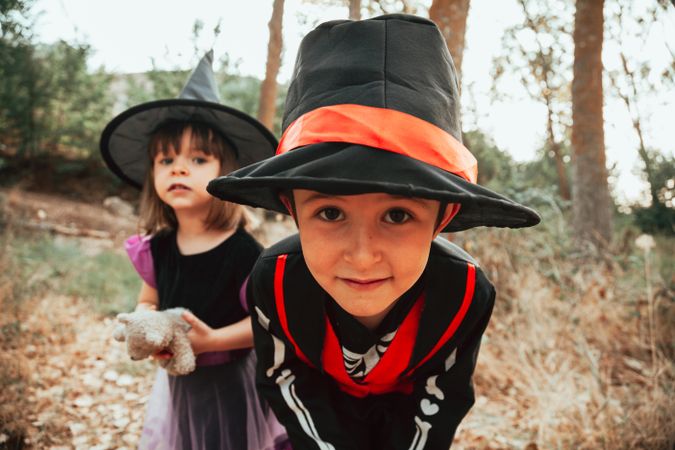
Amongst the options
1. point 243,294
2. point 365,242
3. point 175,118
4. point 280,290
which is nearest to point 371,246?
point 365,242

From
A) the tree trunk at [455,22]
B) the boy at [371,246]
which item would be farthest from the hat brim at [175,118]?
the tree trunk at [455,22]

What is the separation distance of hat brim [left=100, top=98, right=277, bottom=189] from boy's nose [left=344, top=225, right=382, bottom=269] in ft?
2.97

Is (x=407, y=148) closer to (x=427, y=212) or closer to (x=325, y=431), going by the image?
(x=427, y=212)

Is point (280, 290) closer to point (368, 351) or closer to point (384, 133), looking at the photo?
point (368, 351)

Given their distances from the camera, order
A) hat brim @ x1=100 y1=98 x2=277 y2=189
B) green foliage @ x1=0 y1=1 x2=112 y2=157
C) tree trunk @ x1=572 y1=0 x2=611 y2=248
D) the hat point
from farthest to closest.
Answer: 1. green foliage @ x1=0 y1=1 x2=112 y2=157
2. tree trunk @ x1=572 y1=0 x2=611 y2=248
3. the hat point
4. hat brim @ x1=100 y1=98 x2=277 y2=189

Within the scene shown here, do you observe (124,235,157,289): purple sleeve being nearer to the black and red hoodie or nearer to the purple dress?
the purple dress

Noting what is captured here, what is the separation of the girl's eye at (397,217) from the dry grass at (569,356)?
5.23 ft

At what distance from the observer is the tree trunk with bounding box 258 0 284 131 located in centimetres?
651

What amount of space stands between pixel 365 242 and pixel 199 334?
0.93 m

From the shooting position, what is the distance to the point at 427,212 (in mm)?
1117

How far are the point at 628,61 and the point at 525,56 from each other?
2.30m

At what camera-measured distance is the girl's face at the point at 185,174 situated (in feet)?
5.75

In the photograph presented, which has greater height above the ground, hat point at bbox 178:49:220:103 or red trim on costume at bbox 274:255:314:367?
hat point at bbox 178:49:220:103

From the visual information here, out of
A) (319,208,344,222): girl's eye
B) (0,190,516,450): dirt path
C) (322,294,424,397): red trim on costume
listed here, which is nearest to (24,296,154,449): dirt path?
(0,190,516,450): dirt path
